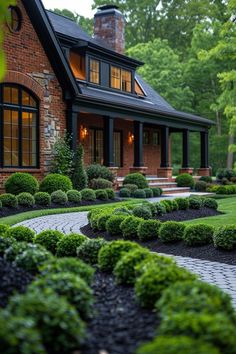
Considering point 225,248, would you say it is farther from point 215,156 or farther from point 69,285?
point 215,156

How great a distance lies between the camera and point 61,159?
15.8 meters

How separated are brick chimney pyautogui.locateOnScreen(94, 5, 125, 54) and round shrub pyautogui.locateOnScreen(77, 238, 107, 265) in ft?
65.5

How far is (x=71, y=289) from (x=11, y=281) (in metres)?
0.64

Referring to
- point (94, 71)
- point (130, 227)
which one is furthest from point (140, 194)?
point (130, 227)

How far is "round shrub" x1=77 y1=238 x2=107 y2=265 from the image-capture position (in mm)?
5238

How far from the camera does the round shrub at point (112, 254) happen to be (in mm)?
4730

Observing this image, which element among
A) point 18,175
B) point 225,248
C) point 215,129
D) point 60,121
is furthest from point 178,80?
point 225,248

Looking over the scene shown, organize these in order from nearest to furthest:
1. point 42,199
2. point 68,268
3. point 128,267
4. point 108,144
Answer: point 68,268 < point 128,267 < point 42,199 < point 108,144

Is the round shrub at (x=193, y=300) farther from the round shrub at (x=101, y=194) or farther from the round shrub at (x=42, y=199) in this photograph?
the round shrub at (x=101, y=194)

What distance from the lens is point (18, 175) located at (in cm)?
1391

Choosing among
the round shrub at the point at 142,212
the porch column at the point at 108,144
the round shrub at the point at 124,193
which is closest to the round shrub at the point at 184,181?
the porch column at the point at 108,144

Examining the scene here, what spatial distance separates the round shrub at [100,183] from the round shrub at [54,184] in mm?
1954

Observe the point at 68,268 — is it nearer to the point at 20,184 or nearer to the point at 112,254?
the point at 112,254

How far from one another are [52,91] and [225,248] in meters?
10.2
